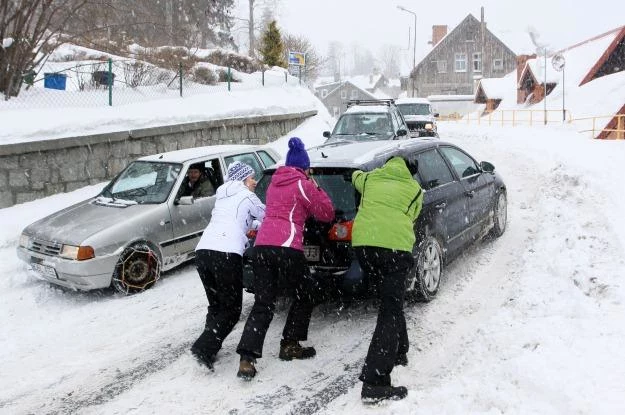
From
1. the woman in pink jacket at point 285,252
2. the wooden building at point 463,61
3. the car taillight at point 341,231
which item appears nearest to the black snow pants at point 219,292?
the woman in pink jacket at point 285,252

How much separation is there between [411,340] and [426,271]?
908 mm

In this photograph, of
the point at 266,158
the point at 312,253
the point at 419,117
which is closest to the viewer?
the point at 312,253

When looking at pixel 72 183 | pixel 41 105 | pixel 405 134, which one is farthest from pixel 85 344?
pixel 405 134

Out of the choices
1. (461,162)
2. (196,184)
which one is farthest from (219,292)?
(461,162)

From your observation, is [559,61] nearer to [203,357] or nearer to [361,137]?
[361,137]

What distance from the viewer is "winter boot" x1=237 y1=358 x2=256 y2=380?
Result: 4465mm

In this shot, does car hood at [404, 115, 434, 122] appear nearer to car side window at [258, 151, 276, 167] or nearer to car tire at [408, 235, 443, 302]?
car side window at [258, 151, 276, 167]

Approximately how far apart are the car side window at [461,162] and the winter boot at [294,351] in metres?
3.08

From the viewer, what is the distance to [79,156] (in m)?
11.2

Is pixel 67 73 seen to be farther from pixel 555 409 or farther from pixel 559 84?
pixel 559 84

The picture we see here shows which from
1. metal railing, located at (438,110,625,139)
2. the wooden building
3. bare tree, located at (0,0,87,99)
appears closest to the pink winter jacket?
bare tree, located at (0,0,87,99)

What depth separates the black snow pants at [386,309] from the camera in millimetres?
4000

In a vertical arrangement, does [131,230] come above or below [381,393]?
above

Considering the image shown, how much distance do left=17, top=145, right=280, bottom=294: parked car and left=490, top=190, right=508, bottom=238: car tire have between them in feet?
12.2
